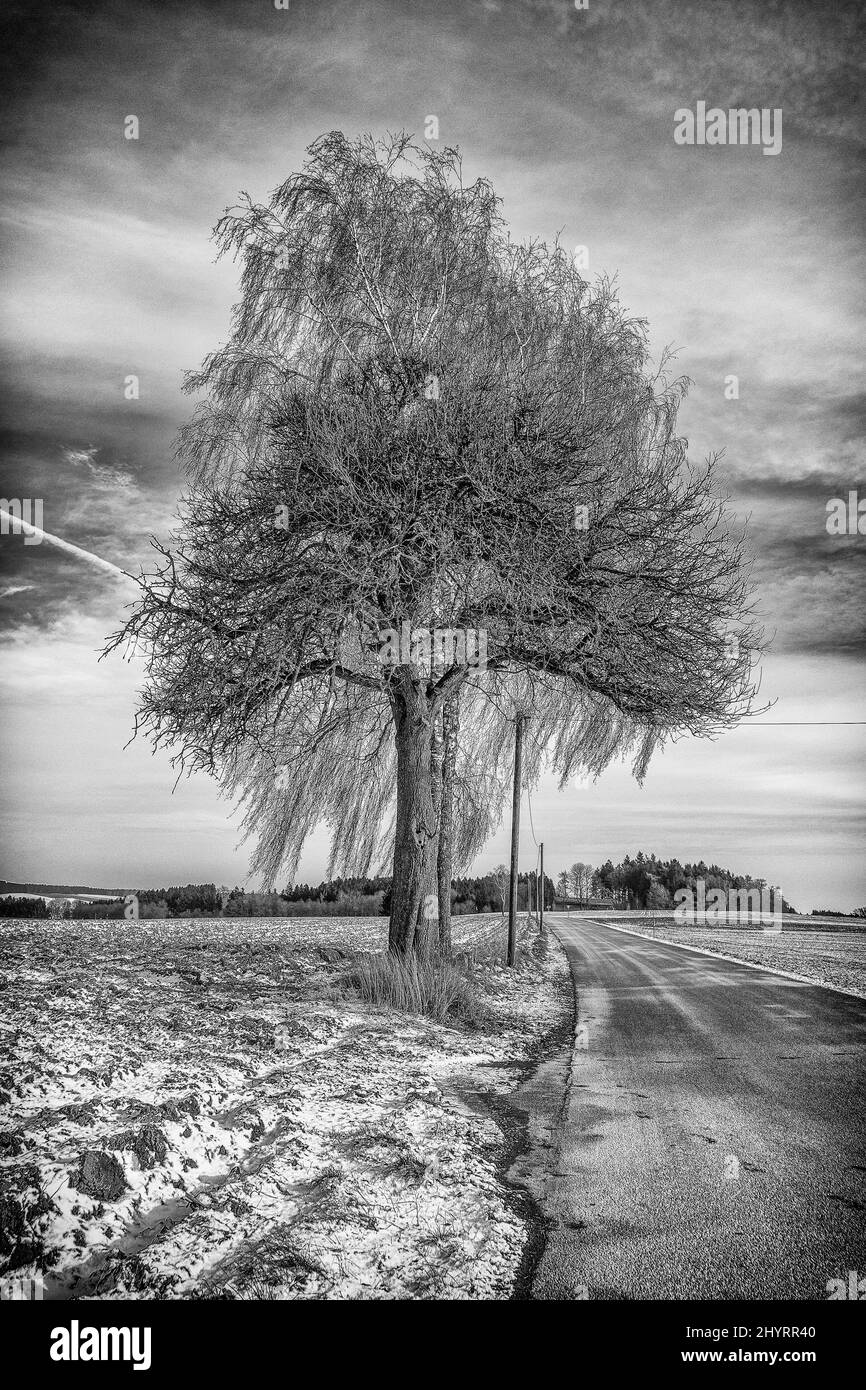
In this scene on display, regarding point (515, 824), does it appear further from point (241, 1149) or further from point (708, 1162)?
point (241, 1149)

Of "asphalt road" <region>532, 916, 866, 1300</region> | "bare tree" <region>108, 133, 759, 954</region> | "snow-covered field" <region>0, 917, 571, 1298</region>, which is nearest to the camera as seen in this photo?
"snow-covered field" <region>0, 917, 571, 1298</region>

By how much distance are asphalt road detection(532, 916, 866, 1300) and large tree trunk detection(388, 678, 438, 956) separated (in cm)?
230

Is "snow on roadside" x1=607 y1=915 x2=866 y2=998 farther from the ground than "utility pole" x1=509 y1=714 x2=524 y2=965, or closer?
closer

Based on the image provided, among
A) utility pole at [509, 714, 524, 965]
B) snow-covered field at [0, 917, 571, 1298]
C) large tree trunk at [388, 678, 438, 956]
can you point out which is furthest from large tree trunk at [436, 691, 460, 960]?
snow-covered field at [0, 917, 571, 1298]

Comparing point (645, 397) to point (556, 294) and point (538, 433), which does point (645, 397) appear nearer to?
point (556, 294)

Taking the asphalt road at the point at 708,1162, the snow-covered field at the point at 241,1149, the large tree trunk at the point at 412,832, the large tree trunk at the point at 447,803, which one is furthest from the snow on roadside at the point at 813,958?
the snow-covered field at the point at 241,1149

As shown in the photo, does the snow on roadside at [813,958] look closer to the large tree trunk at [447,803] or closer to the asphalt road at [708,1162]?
the asphalt road at [708,1162]

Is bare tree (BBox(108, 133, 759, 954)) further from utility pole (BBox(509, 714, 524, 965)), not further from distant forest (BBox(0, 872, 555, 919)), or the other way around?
distant forest (BBox(0, 872, 555, 919))

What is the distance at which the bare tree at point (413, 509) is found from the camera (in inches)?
314

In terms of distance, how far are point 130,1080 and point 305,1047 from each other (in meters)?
1.74

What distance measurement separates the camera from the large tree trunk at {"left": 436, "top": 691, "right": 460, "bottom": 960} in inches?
489

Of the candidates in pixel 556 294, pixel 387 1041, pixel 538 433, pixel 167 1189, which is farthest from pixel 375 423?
pixel 167 1189

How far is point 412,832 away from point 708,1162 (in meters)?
5.44

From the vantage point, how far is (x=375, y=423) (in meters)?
7.90
